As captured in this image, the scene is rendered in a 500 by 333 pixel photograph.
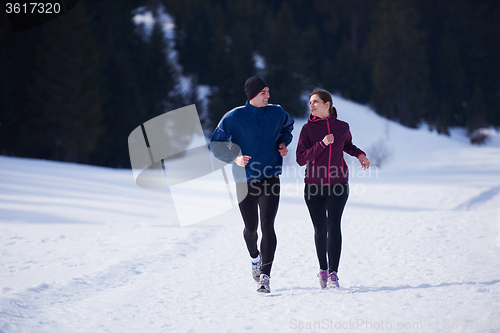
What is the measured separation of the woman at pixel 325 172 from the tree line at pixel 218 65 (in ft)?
59.3

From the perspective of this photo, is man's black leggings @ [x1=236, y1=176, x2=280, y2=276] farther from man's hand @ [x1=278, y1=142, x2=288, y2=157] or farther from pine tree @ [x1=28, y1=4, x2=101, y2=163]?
pine tree @ [x1=28, y1=4, x2=101, y2=163]

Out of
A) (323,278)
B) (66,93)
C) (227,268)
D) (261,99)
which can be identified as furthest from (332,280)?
(66,93)

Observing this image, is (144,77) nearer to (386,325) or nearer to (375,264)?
(375,264)

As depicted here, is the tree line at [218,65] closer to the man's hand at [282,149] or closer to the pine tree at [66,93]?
the pine tree at [66,93]

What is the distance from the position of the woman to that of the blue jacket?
0.24 m

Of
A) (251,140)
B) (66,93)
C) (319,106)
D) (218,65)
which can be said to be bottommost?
(251,140)

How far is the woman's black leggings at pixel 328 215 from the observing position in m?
3.91

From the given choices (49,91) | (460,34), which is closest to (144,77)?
(49,91)

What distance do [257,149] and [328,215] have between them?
812 millimetres

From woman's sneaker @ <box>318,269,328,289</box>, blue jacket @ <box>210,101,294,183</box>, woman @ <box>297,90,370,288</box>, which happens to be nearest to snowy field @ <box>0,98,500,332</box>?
woman's sneaker @ <box>318,269,328,289</box>

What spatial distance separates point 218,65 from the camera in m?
28.6

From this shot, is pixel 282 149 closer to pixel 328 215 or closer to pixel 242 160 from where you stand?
pixel 242 160

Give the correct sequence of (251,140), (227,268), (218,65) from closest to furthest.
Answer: (251,140)
(227,268)
(218,65)

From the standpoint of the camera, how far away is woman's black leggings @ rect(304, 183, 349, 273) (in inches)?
154
